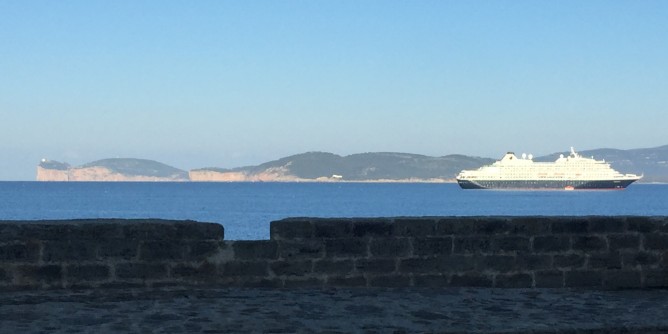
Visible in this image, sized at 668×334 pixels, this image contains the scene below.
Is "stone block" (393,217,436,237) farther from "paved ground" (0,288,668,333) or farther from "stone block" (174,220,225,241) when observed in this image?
"stone block" (174,220,225,241)

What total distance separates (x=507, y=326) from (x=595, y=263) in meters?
2.67

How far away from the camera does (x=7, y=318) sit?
5.67 m

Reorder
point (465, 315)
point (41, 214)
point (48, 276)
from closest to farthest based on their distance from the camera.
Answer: point (465, 315) → point (48, 276) → point (41, 214)

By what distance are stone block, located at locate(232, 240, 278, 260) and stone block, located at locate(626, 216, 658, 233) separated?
3.33 meters

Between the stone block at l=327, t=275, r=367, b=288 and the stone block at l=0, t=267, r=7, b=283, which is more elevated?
the stone block at l=0, t=267, r=7, b=283

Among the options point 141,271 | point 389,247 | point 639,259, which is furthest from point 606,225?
point 141,271

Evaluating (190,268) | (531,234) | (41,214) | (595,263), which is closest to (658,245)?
(595,263)

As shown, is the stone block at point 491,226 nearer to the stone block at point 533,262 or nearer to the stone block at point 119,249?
the stone block at point 533,262

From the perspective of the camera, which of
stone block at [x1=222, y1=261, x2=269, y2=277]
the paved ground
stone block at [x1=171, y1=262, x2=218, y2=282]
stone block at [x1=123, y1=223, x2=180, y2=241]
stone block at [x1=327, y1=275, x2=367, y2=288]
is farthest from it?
stone block at [x1=327, y1=275, x2=367, y2=288]

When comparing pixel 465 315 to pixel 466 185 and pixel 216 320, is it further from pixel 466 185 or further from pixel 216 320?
pixel 466 185

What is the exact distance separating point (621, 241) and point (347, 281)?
2.62 metres

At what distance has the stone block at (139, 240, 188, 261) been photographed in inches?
285

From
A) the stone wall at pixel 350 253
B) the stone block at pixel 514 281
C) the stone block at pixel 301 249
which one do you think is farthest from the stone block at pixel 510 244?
the stone block at pixel 301 249

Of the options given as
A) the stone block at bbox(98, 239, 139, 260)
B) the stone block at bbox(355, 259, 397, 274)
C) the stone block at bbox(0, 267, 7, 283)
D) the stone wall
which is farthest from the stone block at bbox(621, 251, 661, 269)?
the stone block at bbox(0, 267, 7, 283)
